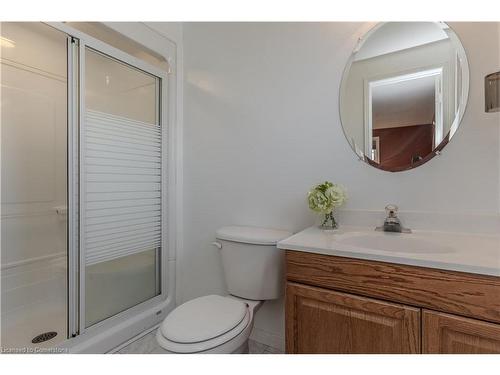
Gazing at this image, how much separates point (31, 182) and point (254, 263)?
6.04 feet

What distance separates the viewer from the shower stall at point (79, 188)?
4.82 ft

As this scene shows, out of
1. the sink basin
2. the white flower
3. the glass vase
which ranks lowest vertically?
the sink basin

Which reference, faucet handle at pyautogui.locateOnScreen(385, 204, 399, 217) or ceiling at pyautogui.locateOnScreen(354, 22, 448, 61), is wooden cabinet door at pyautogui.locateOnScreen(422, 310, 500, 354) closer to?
faucet handle at pyautogui.locateOnScreen(385, 204, 399, 217)

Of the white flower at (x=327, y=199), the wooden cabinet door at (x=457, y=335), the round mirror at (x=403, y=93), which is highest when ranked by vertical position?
the round mirror at (x=403, y=93)

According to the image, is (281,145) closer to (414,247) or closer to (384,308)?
(414,247)

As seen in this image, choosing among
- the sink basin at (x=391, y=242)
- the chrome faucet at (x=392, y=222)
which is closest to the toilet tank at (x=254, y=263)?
the sink basin at (x=391, y=242)

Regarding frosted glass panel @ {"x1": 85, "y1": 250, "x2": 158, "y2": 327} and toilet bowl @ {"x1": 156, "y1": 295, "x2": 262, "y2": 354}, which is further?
frosted glass panel @ {"x1": 85, "y1": 250, "x2": 158, "y2": 327}

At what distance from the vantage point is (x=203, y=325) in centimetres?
113

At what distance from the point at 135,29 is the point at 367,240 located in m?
1.82

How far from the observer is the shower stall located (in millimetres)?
1470

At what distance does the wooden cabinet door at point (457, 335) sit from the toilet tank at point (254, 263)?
0.67 meters

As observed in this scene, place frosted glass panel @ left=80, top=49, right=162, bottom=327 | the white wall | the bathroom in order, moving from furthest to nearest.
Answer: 1. frosted glass panel @ left=80, top=49, right=162, bottom=327
2. the white wall
3. the bathroom

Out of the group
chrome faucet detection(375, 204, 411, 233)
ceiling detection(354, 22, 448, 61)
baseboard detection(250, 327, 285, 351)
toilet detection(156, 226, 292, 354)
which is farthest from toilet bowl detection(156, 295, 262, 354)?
ceiling detection(354, 22, 448, 61)

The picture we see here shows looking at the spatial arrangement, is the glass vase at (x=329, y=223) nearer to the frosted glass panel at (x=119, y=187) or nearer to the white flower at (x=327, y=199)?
the white flower at (x=327, y=199)
